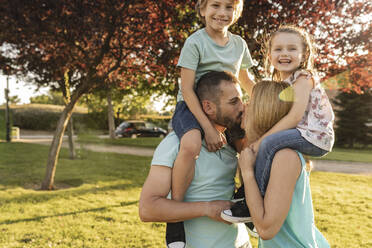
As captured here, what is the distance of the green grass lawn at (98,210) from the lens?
546 centimetres

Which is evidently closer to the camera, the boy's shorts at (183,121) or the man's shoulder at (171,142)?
the man's shoulder at (171,142)

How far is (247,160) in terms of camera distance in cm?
172

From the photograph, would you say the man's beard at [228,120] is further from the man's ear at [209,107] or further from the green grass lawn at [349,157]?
the green grass lawn at [349,157]

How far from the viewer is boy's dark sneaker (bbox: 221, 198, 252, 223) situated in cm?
164

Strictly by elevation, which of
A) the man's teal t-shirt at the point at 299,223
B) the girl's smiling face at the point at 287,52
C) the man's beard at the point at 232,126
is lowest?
the man's teal t-shirt at the point at 299,223

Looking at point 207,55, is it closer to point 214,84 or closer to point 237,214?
point 214,84

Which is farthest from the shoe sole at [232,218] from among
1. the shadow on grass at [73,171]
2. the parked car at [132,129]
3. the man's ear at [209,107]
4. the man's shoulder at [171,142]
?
the parked car at [132,129]

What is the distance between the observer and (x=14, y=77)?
9.80 m

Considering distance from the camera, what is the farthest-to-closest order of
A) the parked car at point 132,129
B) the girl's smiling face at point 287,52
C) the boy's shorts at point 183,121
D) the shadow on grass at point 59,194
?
the parked car at point 132,129 < the shadow on grass at point 59,194 < the girl's smiling face at point 287,52 < the boy's shorts at point 183,121

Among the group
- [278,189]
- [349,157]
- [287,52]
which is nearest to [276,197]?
[278,189]

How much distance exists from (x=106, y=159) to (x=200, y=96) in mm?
12555

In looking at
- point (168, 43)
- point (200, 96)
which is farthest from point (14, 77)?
point (200, 96)

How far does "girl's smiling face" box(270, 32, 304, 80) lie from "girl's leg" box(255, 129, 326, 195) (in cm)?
65

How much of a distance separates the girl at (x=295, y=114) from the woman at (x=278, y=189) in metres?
0.05
